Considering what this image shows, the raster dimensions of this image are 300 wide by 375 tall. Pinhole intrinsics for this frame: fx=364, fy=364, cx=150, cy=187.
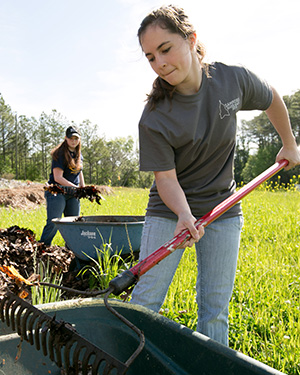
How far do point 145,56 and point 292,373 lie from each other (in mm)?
1651

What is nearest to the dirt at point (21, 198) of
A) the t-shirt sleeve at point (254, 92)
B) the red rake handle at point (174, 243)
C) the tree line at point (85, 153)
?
the t-shirt sleeve at point (254, 92)

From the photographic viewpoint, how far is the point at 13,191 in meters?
11.0

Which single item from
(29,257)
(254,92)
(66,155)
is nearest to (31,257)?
(29,257)

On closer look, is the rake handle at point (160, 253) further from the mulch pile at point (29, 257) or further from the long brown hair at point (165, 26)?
the mulch pile at point (29, 257)

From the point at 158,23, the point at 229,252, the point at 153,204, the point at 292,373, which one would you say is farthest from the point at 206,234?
the point at 158,23

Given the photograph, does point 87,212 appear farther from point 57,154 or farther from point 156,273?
point 156,273

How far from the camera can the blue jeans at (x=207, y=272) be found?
1.66 meters

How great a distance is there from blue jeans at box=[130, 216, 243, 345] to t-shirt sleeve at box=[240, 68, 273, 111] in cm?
60

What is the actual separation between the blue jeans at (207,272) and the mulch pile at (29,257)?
1.67 meters

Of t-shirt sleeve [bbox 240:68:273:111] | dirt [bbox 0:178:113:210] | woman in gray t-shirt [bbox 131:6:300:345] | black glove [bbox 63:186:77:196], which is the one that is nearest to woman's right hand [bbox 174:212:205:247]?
woman in gray t-shirt [bbox 131:6:300:345]

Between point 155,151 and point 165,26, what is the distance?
1.66ft

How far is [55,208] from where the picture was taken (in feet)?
13.5

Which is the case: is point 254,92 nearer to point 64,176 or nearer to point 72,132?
point 72,132

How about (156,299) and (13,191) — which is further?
(13,191)
